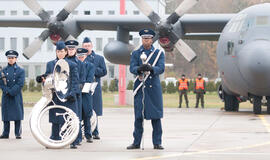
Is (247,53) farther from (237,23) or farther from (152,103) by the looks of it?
(152,103)

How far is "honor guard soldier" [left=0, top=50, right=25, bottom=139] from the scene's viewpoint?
1144cm

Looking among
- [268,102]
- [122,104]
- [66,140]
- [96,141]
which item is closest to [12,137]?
[96,141]

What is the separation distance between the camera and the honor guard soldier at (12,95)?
11.4 metres

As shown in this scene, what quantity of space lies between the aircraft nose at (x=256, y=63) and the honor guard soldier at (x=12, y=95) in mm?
7143

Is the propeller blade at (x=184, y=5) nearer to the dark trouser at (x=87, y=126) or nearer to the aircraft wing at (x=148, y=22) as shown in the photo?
the aircraft wing at (x=148, y=22)

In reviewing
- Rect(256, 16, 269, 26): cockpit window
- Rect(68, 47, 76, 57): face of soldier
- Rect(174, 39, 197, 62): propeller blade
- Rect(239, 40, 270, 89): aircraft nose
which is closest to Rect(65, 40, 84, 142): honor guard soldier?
Rect(68, 47, 76, 57): face of soldier

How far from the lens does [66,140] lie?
A: 948 centimetres

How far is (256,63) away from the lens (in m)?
16.2

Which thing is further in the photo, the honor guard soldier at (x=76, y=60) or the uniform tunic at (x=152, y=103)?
the honor guard soldier at (x=76, y=60)

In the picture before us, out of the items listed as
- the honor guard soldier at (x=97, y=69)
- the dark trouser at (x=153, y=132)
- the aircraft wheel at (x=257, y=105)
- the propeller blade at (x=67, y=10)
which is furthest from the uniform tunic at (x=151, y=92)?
the propeller blade at (x=67, y=10)

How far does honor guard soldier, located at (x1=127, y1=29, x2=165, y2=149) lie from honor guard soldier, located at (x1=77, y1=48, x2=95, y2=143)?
1.40 m

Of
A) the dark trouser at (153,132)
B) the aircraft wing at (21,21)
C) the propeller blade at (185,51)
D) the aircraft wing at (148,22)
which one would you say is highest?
the aircraft wing at (21,21)

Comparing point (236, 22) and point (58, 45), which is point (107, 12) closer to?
point (236, 22)

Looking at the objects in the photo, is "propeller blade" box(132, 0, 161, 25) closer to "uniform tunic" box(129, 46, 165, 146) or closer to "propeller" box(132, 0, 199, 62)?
"propeller" box(132, 0, 199, 62)
